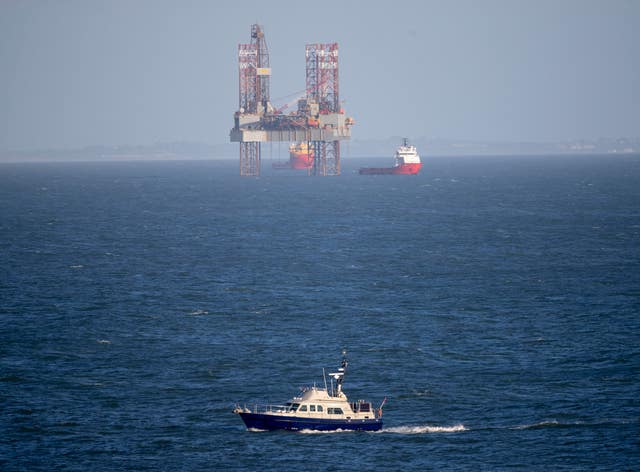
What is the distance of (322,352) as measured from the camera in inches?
3157

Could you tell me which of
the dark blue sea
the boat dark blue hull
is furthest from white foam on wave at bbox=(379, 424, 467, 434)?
the boat dark blue hull

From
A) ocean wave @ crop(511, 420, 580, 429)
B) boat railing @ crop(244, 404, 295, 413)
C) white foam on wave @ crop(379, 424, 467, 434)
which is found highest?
boat railing @ crop(244, 404, 295, 413)

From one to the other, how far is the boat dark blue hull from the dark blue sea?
62 cm

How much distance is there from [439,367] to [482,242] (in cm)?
7741

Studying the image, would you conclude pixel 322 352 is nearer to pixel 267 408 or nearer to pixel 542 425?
pixel 267 408

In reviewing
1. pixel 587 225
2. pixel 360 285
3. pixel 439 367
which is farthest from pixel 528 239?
pixel 439 367

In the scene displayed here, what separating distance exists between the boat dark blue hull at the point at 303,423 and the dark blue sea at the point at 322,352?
62cm

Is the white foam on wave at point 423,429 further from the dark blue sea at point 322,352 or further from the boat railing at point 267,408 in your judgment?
the boat railing at point 267,408

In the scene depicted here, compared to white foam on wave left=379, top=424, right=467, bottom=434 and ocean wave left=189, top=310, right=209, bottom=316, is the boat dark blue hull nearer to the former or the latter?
white foam on wave left=379, top=424, right=467, bottom=434

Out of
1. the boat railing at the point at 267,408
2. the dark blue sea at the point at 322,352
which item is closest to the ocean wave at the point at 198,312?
the dark blue sea at the point at 322,352

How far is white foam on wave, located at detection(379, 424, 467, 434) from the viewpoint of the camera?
62656mm

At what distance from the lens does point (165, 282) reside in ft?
382

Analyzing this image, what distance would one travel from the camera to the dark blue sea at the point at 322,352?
5988 cm

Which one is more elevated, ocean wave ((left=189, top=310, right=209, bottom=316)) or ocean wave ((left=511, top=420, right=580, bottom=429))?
ocean wave ((left=189, top=310, right=209, bottom=316))
